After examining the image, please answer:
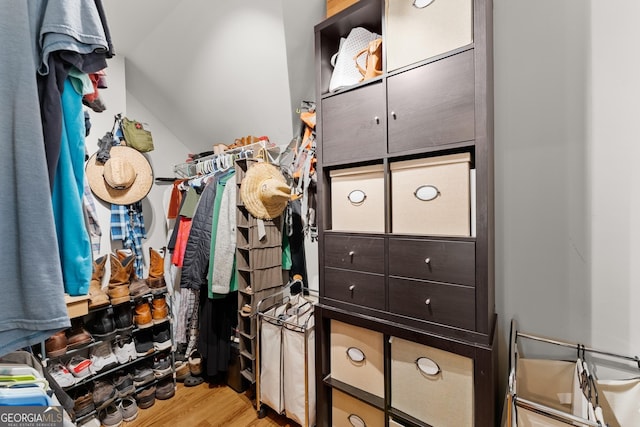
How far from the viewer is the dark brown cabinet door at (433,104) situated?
1.01m

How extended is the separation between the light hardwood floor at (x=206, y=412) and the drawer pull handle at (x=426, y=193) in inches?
61.6

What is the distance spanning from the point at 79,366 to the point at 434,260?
2.14 metres

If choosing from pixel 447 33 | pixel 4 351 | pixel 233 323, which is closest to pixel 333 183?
pixel 447 33

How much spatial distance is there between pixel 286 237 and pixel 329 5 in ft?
4.65

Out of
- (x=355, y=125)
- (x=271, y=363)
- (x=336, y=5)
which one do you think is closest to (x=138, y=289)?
(x=271, y=363)

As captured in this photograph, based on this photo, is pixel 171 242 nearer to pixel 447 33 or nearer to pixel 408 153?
pixel 408 153

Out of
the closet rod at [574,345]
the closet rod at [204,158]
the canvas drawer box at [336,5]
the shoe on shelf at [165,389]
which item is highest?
the canvas drawer box at [336,5]

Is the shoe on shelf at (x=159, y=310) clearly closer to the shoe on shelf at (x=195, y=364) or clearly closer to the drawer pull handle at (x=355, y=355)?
the shoe on shelf at (x=195, y=364)

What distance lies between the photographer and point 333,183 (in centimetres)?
141

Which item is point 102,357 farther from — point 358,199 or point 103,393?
point 358,199

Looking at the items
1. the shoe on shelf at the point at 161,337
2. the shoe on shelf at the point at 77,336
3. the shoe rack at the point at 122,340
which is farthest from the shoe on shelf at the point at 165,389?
the shoe on shelf at the point at 77,336

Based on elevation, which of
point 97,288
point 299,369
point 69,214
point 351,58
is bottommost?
point 299,369

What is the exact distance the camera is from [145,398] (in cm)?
193

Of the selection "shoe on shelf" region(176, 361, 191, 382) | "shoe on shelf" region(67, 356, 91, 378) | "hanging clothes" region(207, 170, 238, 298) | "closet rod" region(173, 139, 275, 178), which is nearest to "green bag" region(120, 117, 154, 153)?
"closet rod" region(173, 139, 275, 178)
